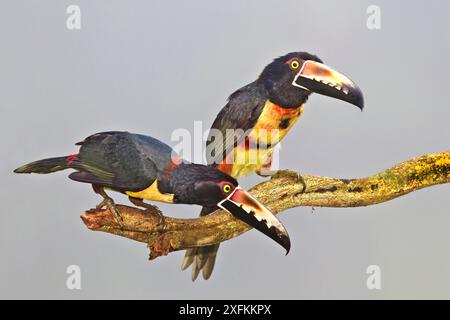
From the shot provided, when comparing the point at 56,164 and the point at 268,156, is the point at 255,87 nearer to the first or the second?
the point at 268,156

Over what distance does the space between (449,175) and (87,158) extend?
2.71 meters

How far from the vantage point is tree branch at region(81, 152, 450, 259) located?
15.4 ft

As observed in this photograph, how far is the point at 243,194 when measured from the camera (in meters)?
4.61

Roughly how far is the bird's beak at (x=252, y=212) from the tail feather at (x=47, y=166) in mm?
1070

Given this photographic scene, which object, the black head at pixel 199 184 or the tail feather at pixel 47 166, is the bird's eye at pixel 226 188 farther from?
the tail feather at pixel 47 166

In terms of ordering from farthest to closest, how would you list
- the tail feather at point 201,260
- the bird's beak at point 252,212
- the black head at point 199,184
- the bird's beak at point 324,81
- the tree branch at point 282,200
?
1. the tail feather at point 201,260
2. the bird's beak at point 324,81
3. the tree branch at point 282,200
4. the bird's beak at point 252,212
5. the black head at point 199,184

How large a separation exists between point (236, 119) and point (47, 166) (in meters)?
1.33

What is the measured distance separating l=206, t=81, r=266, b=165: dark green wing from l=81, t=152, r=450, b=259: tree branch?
1.27 feet

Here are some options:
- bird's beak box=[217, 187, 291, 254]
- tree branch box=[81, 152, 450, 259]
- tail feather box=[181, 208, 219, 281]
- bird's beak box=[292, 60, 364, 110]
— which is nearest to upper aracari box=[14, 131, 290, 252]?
bird's beak box=[217, 187, 291, 254]

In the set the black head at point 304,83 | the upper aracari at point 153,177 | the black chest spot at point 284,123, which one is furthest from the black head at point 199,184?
the black head at point 304,83

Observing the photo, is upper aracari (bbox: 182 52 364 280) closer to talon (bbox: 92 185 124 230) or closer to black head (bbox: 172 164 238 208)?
black head (bbox: 172 164 238 208)

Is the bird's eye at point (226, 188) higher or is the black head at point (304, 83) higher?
the black head at point (304, 83)

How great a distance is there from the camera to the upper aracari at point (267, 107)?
4.88 metres

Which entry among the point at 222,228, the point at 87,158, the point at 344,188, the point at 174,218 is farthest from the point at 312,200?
A: the point at 87,158
